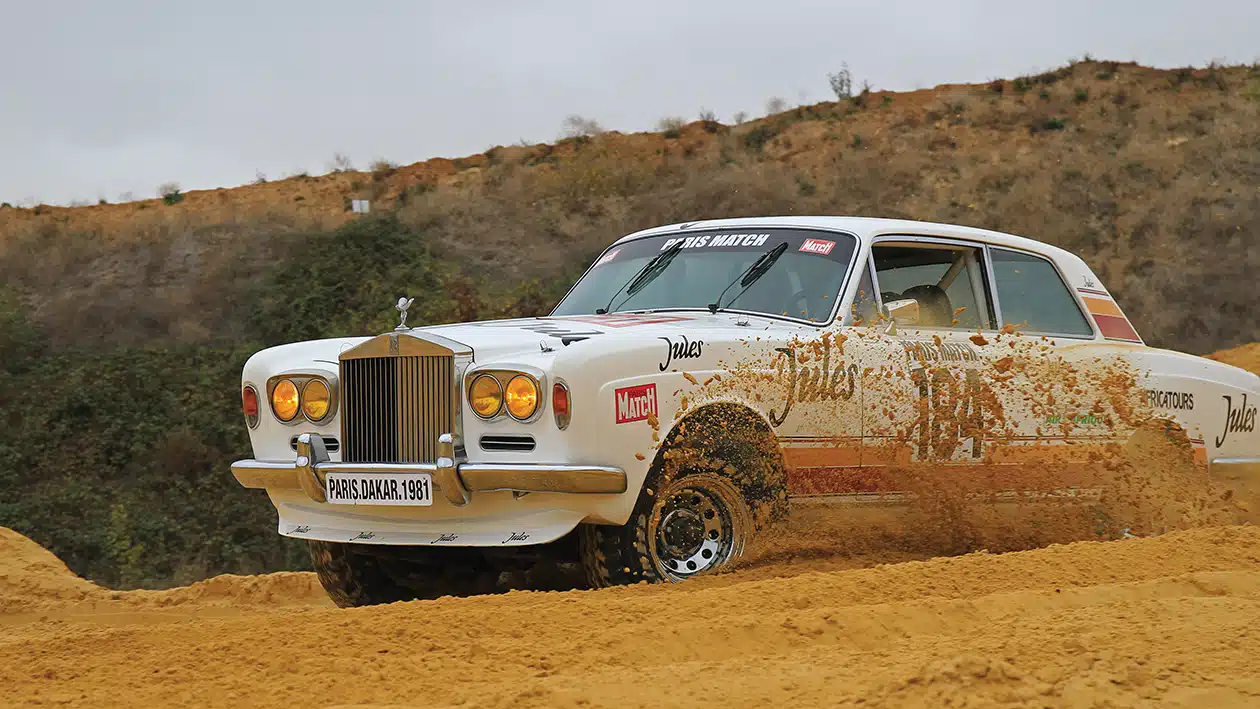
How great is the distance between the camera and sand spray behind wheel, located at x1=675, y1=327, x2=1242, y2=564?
5637mm

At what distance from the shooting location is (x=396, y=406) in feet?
17.2

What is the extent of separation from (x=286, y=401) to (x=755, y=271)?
221 centimetres

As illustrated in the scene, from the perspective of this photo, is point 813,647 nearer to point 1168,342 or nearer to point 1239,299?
point 1168,342

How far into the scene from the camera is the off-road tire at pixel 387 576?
602cm

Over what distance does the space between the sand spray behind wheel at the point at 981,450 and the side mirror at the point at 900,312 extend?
0.07 m

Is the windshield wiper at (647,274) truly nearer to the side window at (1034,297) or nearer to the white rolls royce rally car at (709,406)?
the white rolls royce rally car at (709,406)

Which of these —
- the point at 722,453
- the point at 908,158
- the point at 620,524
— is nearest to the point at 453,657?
the point at 620,524

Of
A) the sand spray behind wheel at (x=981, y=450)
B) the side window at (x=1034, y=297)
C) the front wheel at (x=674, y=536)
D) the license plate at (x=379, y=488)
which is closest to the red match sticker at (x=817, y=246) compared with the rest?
the sand spray behind wheel at (x=981, y=450)

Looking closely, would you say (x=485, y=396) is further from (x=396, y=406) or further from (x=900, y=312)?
(x=900, y=312)

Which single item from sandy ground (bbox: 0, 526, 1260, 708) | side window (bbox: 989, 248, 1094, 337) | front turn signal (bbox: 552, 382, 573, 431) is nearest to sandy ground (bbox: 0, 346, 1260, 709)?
sandy ground (bbox: 0, 526, 1260, 708)

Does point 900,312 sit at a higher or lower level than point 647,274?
lower

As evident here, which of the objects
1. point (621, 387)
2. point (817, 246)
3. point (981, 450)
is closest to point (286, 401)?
point (621, 387)

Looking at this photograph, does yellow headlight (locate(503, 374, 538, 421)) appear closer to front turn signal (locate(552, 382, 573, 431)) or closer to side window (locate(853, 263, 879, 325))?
front turn signal (locate(552, 382, 573, 431))

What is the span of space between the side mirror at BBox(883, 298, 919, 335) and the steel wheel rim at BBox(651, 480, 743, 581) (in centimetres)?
125
